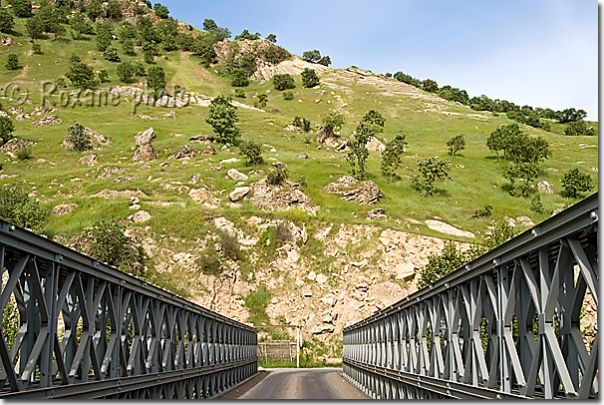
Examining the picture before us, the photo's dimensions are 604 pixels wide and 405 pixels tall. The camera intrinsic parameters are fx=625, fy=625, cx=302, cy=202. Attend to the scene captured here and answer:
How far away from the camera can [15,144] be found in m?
86.7

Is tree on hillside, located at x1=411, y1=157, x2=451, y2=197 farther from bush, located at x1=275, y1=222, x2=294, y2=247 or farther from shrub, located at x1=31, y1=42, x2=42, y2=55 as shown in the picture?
shrub, located at x1=31, y1=42, x2=42, y2=55

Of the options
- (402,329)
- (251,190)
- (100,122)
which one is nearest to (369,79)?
(100,122)

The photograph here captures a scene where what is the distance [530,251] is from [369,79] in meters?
190

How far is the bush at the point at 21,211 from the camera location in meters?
53.3

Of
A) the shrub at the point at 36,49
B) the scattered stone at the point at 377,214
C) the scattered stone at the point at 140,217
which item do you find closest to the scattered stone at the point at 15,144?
the scattered stone at the point at 140,217

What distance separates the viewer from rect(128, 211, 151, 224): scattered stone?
192ft

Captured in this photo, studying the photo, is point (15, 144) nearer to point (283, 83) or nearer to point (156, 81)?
point (156, 81)

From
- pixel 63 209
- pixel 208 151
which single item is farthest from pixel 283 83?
pixel 63 209

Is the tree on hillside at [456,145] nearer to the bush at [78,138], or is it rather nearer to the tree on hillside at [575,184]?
the tree on hillside at [575,184]

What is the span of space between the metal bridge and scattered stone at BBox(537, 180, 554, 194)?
74496mm

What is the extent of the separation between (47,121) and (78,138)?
53.4 feet

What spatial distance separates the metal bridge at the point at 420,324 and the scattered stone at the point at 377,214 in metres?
47.0

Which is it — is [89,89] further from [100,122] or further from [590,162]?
[590,162]

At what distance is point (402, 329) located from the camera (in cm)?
1745
